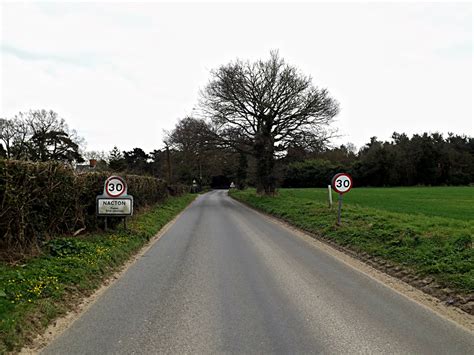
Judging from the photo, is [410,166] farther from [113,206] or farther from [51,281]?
[51,281]

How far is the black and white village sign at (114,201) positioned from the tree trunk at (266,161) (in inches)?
906

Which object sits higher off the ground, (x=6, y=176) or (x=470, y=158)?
(x=470, y=158)

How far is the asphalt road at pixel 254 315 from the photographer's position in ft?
13.6

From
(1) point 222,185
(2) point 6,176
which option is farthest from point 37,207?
(1) point 222,185

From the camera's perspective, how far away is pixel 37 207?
8203mm

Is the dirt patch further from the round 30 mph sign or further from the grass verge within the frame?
the round 30 mph sign

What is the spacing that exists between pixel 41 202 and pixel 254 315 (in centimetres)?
562

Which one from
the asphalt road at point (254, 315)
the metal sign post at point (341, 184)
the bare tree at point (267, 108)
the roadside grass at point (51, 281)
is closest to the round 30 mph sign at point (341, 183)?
the metal sign post at point (341, 184)

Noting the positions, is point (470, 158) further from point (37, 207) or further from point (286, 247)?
point (37, 207)

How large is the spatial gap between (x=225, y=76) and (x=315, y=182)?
186 ft

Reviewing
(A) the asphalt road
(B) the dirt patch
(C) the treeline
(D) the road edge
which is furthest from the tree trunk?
(C) the treeline

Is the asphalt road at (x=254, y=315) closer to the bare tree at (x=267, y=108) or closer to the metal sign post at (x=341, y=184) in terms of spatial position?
the metal sign post at (x=341, y=184)

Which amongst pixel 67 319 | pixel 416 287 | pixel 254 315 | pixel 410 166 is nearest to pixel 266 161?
pixel 416 287

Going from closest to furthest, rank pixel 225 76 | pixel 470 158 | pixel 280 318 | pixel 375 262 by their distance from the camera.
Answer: pixel 280 318
pixel 375 262
pixel 225 76
pixel 470 158
